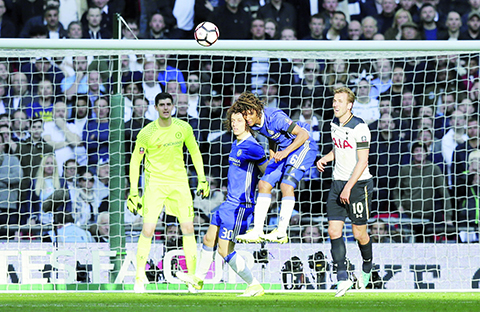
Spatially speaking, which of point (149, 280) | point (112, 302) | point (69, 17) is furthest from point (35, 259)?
point (69, 17)

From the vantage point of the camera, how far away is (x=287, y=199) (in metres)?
6.02

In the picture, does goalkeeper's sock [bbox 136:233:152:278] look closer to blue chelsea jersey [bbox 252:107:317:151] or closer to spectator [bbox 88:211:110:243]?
spectator [bbox 88:211:110:243]

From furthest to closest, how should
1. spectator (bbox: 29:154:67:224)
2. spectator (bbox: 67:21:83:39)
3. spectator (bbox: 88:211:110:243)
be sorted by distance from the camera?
spectator (bbox: 67:21:83:39) → spectator (bbox: 29:154:67:224) → spectator (bbox: 88:211:110:243)

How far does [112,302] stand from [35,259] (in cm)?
251

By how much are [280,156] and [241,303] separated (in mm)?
1331

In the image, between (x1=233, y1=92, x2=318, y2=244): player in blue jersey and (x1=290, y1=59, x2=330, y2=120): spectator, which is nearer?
(x1=233, y1=92, x2=318, y2=244): player in blue jersey

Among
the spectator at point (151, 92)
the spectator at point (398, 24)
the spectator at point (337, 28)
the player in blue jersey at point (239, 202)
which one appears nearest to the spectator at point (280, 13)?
the spectator at point (337, 28)

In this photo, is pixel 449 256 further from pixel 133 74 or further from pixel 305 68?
pixel 133 74

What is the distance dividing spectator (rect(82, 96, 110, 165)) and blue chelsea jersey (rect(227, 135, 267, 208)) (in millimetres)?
2933

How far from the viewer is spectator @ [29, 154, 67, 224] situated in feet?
26.9

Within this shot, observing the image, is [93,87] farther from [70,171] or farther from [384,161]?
[384,161]

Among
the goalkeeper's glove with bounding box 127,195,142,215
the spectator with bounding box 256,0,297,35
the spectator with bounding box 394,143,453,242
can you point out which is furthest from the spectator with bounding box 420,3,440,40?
the goalkeeper's glove with bounding box 127,195,142,215

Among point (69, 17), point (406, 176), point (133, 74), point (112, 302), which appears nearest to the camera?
point (112, 302)

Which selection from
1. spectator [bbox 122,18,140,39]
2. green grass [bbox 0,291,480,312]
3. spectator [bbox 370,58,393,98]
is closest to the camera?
green grass [bbox 0,291,480,312]
